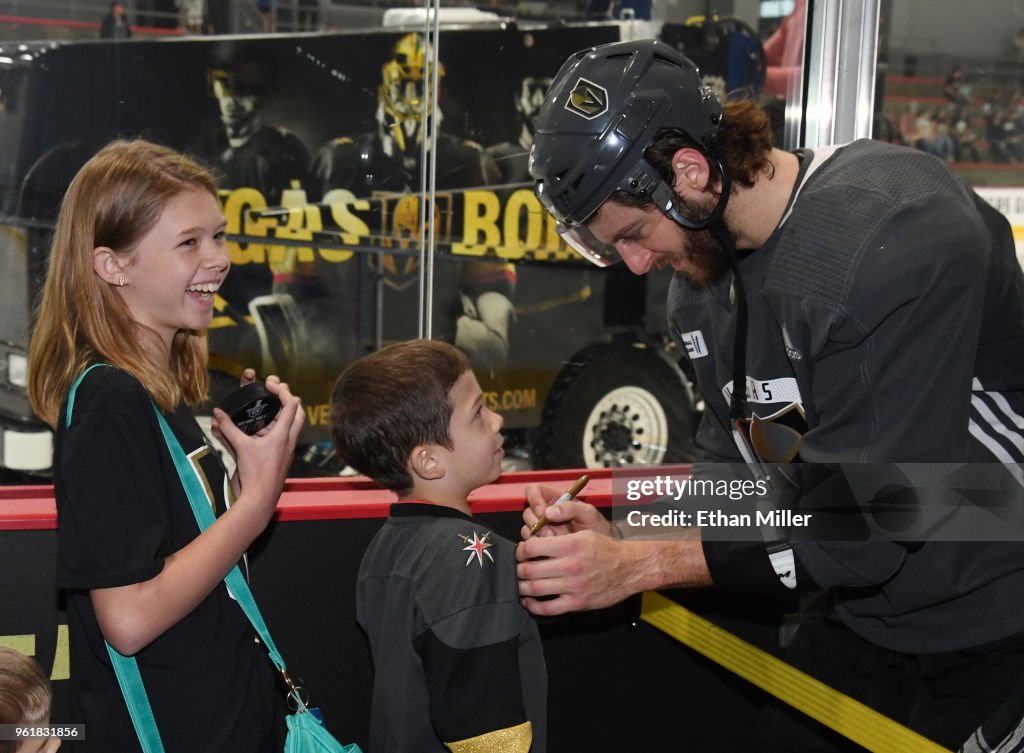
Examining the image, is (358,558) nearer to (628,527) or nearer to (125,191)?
(628,527)

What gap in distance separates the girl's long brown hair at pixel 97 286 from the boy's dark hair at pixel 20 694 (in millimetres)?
414

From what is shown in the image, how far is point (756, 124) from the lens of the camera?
1.93 m

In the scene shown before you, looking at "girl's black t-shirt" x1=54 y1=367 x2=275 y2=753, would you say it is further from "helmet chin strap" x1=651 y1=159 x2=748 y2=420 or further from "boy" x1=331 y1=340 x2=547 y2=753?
"helmet chin strap" x1=651 y1=159 x2=748 y2=420

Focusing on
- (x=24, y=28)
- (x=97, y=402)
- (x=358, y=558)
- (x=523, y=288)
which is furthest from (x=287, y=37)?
(x=97, y=402)

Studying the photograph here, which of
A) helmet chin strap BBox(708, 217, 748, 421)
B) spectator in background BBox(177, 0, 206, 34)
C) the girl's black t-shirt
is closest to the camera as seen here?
the girl's black t-shirt

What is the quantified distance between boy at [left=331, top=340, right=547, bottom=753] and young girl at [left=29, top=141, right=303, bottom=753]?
0.60 feet

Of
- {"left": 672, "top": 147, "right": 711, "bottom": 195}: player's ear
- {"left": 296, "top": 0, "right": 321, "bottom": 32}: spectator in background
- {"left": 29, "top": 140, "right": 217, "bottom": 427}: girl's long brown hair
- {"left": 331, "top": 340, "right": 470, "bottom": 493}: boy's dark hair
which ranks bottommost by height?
{"left": 331, "top": 340, "right": 470, "bottom": 493}: boy's dark hair

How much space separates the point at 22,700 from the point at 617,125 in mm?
1254

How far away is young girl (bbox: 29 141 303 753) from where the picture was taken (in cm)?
158

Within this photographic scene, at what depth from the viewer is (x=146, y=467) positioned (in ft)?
5.25

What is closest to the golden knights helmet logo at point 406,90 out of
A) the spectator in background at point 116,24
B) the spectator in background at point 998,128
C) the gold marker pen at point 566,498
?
the spectator in background at point 116,24

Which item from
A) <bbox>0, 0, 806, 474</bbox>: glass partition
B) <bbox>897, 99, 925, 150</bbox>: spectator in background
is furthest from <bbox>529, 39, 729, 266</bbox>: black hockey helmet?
<bbox>897, 99, 925, 150</bbox>: spectator in background

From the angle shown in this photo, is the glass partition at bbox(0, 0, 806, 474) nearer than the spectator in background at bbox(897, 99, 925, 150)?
Yes

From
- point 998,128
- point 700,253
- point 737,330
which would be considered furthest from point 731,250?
point 998,128
